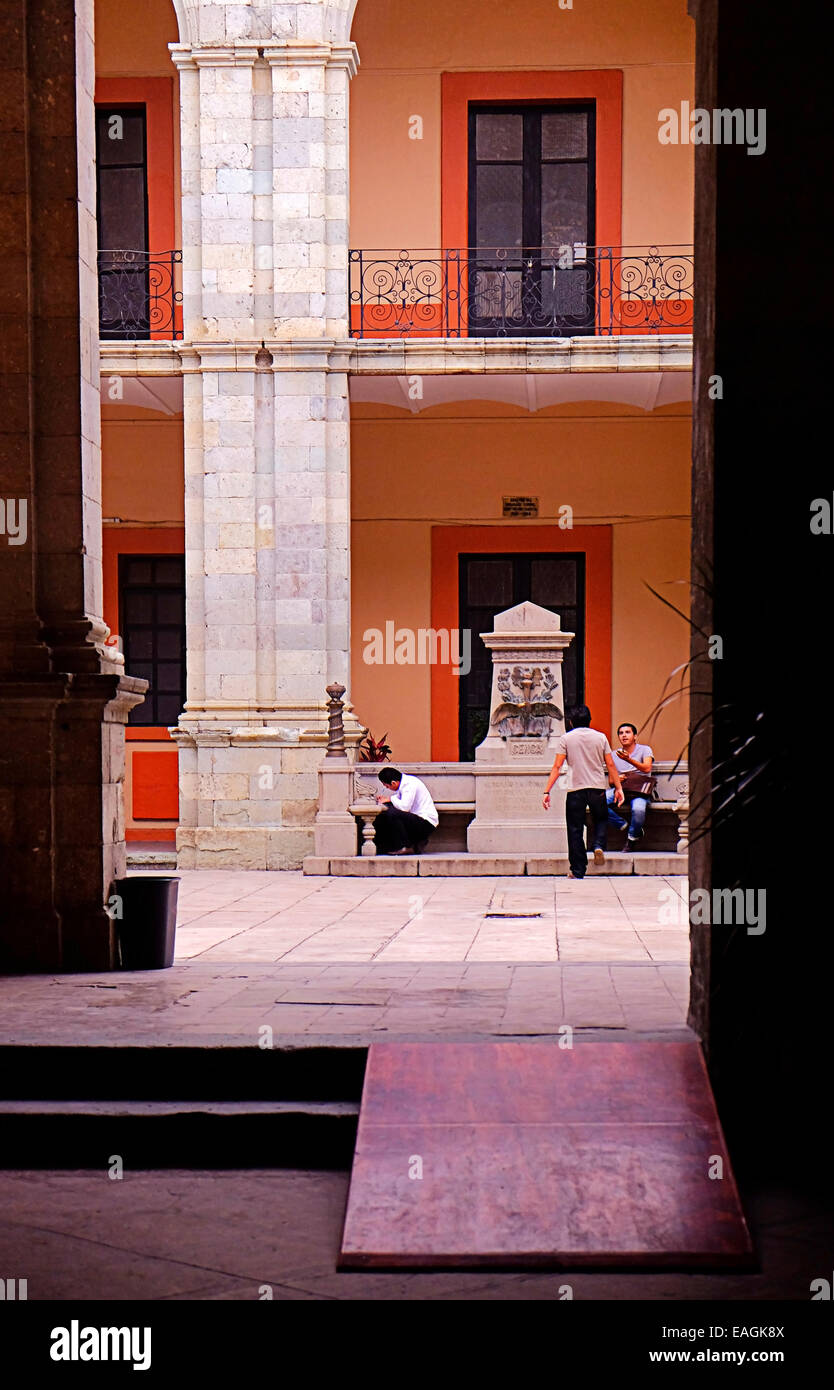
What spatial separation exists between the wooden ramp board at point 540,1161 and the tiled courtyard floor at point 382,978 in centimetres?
34

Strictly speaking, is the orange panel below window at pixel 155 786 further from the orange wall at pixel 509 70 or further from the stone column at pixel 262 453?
the orange wall at pixel 509 70

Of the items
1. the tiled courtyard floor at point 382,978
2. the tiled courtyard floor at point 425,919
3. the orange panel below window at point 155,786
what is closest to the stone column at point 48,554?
the tiled courtyard floor at point 382,978

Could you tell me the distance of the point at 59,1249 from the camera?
408 cm

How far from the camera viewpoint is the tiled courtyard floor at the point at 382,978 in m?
5.41

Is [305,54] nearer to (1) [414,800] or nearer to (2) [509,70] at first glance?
(2) [509,70]

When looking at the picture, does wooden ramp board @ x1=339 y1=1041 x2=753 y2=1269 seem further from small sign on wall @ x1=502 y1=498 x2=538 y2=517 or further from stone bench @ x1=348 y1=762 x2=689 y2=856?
small sign on wall @ x1=502 y1=498 x2=538 y2=517

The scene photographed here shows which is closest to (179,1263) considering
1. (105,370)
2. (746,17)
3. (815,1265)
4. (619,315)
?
(815,1265)

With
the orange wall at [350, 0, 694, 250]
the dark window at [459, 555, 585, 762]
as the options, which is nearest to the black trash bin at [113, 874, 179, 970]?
the dark window at [459, 555, 585, 762]

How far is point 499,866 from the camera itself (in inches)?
506

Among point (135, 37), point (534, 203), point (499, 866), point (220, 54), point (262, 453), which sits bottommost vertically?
point (499, 866)

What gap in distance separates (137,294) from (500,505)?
4.81 m

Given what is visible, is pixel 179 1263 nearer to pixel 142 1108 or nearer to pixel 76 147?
pixel 142 1108

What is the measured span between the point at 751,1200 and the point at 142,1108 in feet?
6.78

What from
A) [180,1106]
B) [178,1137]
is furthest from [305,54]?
[178,1137]
